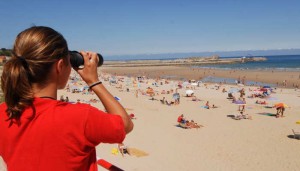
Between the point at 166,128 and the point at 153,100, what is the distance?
31.0ft

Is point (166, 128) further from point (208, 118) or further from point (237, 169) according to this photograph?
point (237, 169)

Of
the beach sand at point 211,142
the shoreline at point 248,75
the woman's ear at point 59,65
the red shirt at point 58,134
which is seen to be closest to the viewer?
the red shirt at point 58,134

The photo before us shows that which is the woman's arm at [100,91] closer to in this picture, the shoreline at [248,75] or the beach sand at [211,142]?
the beach sand at [211,142]

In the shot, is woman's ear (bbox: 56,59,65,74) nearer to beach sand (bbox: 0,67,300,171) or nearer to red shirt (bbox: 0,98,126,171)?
red shirt (bbox: 0,98,126,171)

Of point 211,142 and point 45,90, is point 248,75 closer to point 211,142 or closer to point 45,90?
point 211,142

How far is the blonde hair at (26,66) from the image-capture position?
4.05 ft

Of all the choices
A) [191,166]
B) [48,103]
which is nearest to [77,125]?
[48,103]

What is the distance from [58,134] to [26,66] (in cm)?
31

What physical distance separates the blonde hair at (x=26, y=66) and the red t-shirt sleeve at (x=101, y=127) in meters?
0.27

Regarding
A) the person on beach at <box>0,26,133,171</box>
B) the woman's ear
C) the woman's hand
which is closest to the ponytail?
the person on beach at <box>0,26,133,171</box>

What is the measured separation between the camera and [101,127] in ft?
3.90

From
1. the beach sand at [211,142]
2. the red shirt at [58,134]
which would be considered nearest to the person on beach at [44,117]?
the red shirt at [58,134]

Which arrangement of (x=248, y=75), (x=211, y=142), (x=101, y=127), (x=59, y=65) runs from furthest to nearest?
(x=248, y=75)
(x=211, y=142)
(x=59, y=65)
(x=101, y=127)

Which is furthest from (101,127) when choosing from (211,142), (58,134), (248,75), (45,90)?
(248,75)
